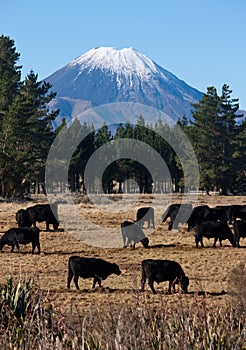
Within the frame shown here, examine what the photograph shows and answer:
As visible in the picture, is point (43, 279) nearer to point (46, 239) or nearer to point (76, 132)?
point (46, 239)

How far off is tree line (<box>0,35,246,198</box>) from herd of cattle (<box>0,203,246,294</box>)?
76.8ft

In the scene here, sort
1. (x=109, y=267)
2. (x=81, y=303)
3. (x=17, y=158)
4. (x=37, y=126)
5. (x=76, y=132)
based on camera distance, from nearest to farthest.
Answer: (x=81, y=303)
(x=109, y=267)
(x=17, y=158)
(x=37, y=126)
(x=76, y=132)

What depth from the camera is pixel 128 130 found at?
89562 mm

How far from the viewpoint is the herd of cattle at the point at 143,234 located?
53.6ft

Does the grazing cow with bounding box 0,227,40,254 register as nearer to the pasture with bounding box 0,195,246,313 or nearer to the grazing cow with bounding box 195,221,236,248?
the pasture with bounding box 0,195,246,313

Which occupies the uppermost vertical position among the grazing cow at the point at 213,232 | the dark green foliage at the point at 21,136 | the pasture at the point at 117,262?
the dark green foliage at the point at 21,136

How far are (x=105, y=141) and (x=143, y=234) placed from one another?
59509 mm

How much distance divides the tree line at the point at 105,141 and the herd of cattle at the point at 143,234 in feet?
76.8

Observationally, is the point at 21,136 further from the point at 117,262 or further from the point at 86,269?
the point at 86,269

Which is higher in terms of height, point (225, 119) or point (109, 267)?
point (225, 119)

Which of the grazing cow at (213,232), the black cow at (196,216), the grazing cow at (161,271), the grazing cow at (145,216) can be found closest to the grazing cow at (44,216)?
the grazing cow at (145,216)

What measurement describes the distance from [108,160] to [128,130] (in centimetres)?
1095

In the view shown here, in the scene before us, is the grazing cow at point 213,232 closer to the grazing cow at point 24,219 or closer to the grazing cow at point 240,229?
the grazing cow at point 240,229

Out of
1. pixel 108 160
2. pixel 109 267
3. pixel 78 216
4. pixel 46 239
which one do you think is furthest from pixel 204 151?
pixel 109 267
